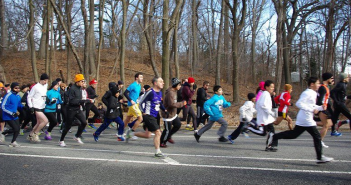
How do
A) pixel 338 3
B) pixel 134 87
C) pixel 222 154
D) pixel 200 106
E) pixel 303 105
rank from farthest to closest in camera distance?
pixel 338 3
pixel 200 106
pixel 134 87
pixel 222 154
pixel 303 105

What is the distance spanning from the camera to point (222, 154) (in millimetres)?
6531

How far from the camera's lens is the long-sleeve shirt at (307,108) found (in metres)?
5.56

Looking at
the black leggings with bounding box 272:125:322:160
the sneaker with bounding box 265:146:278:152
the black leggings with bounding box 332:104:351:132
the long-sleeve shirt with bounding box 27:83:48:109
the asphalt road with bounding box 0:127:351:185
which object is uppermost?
the long-sleeve shirt with bounding box 27:83:48:109

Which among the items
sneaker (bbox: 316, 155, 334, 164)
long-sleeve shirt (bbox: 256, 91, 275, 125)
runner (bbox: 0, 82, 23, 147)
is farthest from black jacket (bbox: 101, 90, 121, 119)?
sneaker (bbox: 316, 155, 334, 164)

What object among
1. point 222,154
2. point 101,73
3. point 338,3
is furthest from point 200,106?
point 101,73

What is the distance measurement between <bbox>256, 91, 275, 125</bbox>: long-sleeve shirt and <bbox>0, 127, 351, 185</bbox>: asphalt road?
722 millimetres

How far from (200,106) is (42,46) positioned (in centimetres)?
2568

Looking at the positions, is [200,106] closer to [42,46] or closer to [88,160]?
[88,160]

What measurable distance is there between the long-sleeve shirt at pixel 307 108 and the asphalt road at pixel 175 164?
81 cm

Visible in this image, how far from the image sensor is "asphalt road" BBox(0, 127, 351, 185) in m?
4.68

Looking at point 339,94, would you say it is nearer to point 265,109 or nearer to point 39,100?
point 265,109

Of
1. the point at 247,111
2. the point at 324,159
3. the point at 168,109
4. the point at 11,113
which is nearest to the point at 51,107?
the point at 11,113

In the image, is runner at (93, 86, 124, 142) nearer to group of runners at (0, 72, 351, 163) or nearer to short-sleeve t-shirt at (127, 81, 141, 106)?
group of runners at (0, 72, 351, 163)

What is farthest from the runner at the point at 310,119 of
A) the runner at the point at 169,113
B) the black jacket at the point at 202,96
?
the black jacket at the point at 202,96
